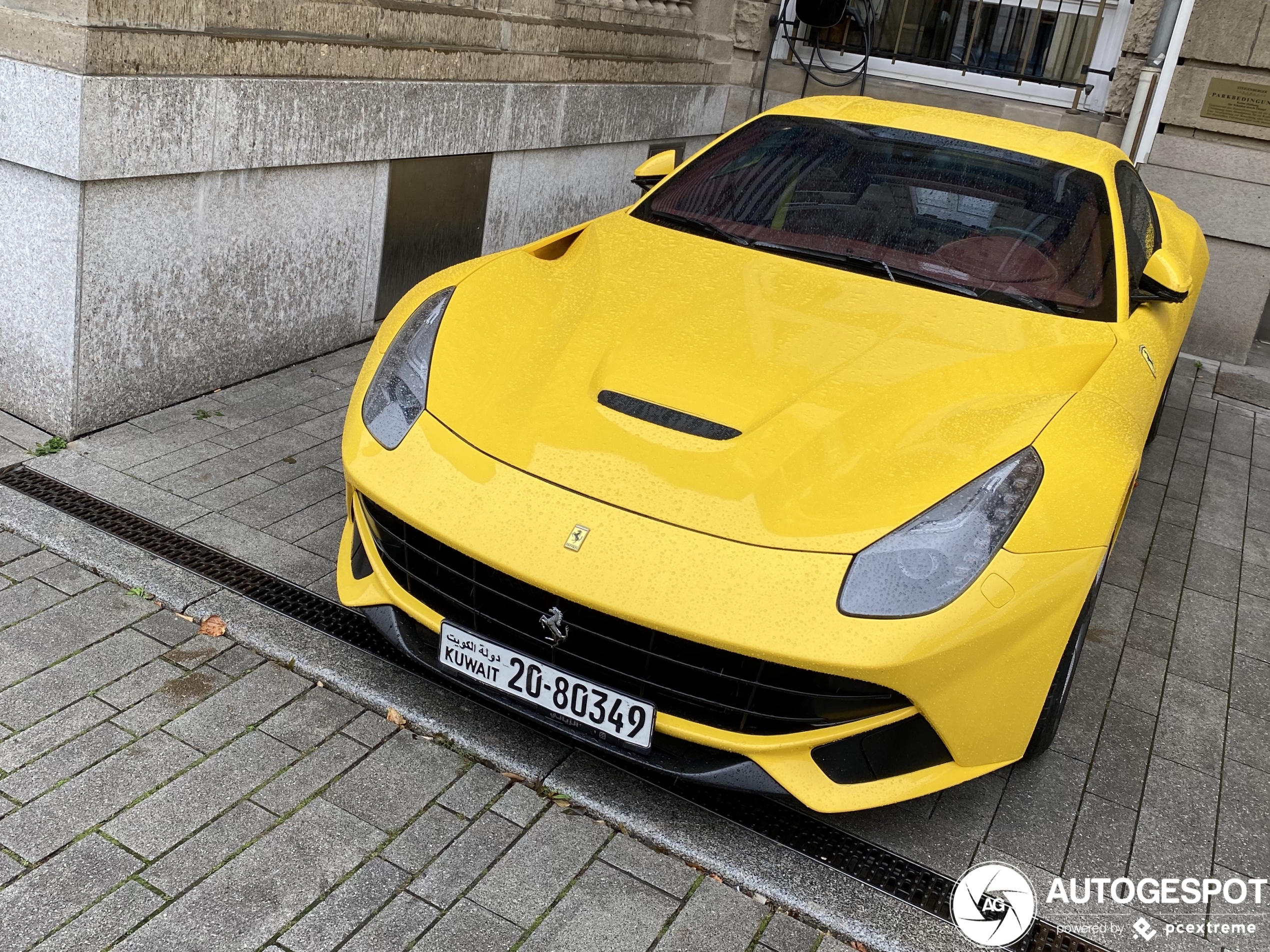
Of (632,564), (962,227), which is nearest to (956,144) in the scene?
(962,227)

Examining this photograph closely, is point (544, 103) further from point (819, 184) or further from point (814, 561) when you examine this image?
point (814, 561)

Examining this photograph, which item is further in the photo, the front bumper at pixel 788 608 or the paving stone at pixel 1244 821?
the paving stone at pixel 1244 821

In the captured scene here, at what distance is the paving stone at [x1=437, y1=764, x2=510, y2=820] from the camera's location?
277 centimetres

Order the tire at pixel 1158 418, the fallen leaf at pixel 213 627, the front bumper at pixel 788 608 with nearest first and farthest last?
the front bumper at pixel 788 608 < the fallen leaf at pixel 213 627 < the tire at pixel 1158 418

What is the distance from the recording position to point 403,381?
306cm

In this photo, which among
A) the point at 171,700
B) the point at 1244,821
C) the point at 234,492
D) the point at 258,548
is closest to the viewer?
the point at 171,700

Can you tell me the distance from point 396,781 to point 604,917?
0.63 meters

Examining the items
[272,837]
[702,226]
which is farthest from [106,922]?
[702,226]

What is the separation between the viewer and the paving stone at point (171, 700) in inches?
114

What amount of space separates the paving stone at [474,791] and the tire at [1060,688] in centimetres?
132

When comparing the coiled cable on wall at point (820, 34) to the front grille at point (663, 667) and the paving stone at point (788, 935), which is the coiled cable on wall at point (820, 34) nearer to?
the front grille at point (663, 667)

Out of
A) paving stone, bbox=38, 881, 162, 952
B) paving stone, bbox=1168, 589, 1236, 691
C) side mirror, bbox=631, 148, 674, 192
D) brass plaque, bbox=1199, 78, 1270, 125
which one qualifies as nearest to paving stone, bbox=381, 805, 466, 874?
paving stone, bbox=38, 881, 162, 952

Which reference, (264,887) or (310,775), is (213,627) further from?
(264,887)

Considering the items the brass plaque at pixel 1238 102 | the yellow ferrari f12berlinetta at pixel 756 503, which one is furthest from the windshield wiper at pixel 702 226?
the brass plaque at pixel 1238 102
